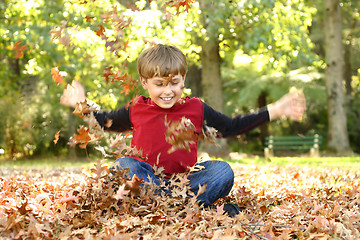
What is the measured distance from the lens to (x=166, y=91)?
10.1ft

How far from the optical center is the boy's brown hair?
3.11 meters

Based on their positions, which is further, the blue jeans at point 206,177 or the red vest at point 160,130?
the red vest at point 160,130

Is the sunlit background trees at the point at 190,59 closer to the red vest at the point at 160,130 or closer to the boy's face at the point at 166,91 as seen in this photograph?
the red vest at the point at 160,130

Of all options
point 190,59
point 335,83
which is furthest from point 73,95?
point 335,83

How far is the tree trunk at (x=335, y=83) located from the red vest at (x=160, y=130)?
1022 cm

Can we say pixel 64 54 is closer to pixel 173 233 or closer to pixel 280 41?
pixel 280 41

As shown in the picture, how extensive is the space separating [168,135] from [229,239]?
876 mm

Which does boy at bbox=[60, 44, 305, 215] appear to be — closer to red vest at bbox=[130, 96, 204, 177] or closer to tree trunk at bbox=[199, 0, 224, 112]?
red vest at bbox=[130, 96, 204, 177]

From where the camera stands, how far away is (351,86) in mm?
18797

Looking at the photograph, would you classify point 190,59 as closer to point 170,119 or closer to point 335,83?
point 335,83

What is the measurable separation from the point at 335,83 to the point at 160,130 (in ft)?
34.5

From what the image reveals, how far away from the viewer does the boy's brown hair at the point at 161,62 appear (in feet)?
10.2

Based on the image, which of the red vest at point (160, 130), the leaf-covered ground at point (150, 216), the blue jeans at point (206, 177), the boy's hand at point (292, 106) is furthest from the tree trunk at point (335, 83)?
the blue jeans at point (206, 177)

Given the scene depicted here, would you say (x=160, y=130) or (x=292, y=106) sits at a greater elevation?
(x=292, y=106)
